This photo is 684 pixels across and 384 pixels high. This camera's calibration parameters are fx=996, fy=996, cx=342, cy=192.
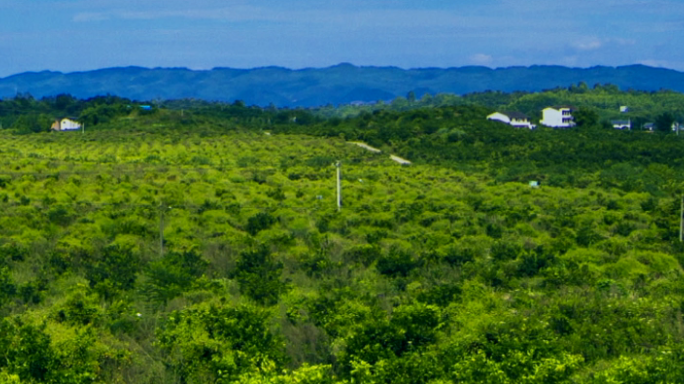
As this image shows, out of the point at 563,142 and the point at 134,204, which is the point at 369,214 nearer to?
the point at 134,204

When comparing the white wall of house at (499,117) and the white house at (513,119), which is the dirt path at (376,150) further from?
the white wall of house at (499,117)

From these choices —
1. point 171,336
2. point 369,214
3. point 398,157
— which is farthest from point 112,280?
point 398,157

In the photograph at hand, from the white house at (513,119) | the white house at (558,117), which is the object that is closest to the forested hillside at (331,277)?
the white house at (513,119)

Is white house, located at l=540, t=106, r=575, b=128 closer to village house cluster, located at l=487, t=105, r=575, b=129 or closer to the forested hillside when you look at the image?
village house cluster, located at l=487, t=105, r=575, b=129

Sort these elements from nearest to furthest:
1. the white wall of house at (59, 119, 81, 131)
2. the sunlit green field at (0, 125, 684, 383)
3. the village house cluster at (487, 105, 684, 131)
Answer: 1. the sunlit green field at (0, 125, 684, 383)
2. the white wall of house at (59, 119, 81, 131)
3. the village house cluster at (487, 105, 684, 131)

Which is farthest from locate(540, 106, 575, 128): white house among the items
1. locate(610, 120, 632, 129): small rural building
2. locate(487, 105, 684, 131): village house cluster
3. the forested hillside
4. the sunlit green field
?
the sunlit green field

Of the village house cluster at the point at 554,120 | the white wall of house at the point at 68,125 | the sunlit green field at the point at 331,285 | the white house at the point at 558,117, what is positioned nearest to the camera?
the sunlit green field at the point at 331,285
